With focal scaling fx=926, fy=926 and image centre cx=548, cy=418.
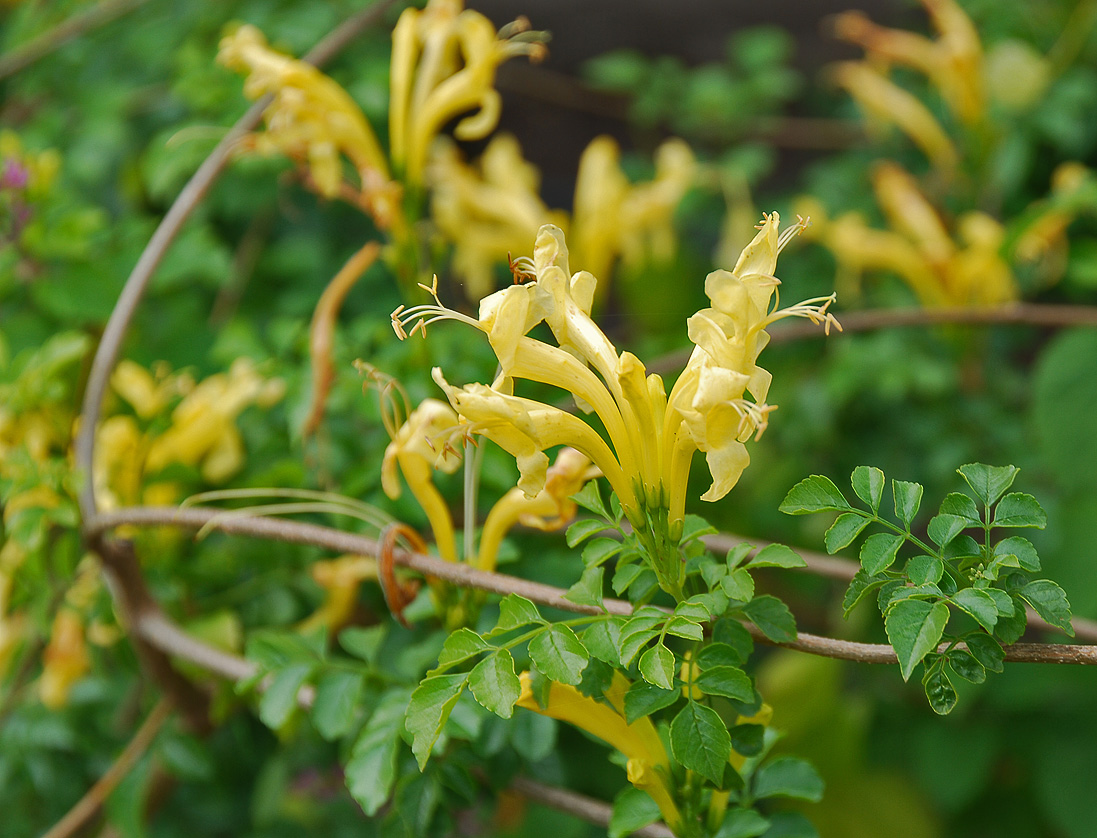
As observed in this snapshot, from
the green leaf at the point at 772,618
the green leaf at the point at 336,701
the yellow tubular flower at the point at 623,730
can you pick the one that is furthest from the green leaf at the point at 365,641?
the green leaf at the point at 772,618

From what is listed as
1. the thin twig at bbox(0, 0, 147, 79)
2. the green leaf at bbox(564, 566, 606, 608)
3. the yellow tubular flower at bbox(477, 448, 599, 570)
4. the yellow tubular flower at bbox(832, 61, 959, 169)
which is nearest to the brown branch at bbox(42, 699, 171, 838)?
the yellow tubular flower at bbox(477, 448, 599, 570)

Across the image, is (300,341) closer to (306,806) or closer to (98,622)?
(98,622)

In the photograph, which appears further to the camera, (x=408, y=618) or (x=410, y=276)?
(x=410, y=276)

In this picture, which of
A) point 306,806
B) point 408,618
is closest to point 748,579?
point 408,618

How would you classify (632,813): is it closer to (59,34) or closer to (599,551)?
(599,551)

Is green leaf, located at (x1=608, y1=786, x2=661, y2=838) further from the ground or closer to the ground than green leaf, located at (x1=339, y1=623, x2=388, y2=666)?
closer to the ground

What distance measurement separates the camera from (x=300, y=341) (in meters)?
0.73

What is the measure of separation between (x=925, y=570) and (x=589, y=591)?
135 mm

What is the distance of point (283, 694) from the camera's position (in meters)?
0.50

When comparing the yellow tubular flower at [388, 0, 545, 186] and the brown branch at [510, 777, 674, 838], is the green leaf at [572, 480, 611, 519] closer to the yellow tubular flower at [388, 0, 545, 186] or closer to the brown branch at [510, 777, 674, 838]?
the brown branch at [510, 777, 674, 838]

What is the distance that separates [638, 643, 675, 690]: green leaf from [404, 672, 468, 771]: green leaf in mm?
75

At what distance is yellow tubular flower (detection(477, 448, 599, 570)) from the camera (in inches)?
18.1

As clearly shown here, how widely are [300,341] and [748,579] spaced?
18.5 inches

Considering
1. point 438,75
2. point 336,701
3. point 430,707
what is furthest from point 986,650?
point 438,75
